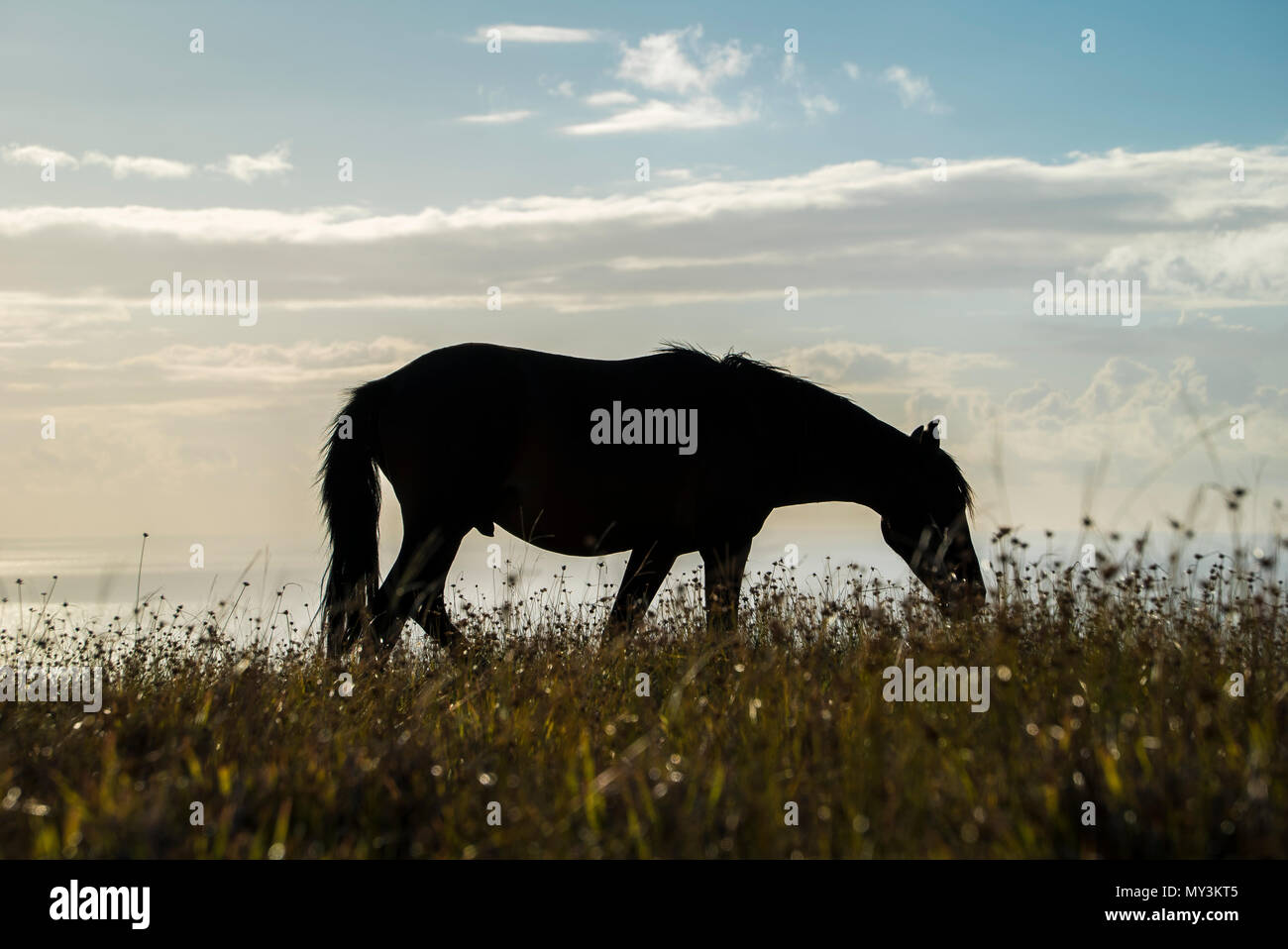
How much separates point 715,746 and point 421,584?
4.06 metres

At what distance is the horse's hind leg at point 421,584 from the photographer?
7.48 meters

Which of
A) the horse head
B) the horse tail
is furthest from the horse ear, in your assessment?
the horse tail

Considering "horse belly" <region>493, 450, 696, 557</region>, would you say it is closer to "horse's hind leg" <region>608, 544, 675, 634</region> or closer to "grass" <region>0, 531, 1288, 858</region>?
"horse's hind leg" <region>608, 544, 675, 634</region>

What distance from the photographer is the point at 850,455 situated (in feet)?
29.5

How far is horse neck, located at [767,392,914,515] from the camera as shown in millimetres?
8938
